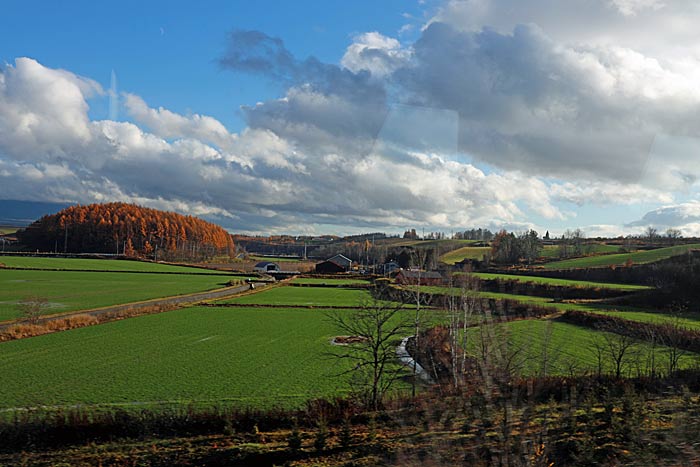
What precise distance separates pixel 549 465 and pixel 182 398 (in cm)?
1510

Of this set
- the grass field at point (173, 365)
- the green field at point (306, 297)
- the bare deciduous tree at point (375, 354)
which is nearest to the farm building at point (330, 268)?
the green field at point (306, 297)

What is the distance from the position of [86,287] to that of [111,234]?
85188 millimetres

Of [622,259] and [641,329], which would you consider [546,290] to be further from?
[641,329]

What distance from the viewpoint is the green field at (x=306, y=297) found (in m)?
57.4

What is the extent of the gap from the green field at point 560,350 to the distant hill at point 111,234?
122m

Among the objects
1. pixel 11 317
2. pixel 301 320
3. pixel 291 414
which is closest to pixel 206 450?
pixel 291 414

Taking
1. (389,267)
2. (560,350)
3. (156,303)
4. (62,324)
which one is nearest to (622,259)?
(389,267)

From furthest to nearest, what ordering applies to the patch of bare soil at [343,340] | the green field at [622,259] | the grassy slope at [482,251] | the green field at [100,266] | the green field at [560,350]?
the grassy slope at [482,251] → the green field at [100,266] → the green field at [622,259] → the patch of bare soil at [343,340] → the green field at [560,350]

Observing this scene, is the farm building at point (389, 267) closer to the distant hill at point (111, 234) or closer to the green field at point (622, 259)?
the green field at point (622, 259)

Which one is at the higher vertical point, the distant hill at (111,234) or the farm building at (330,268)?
the distant hill at (111,234)

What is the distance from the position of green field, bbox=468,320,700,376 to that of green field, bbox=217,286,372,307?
2112 cm

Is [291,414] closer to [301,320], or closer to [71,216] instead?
[301,320]

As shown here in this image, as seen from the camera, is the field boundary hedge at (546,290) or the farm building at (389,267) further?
the farm building at (389,267)

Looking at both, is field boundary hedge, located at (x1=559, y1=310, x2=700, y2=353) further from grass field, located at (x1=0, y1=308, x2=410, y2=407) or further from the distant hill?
the distant hill
